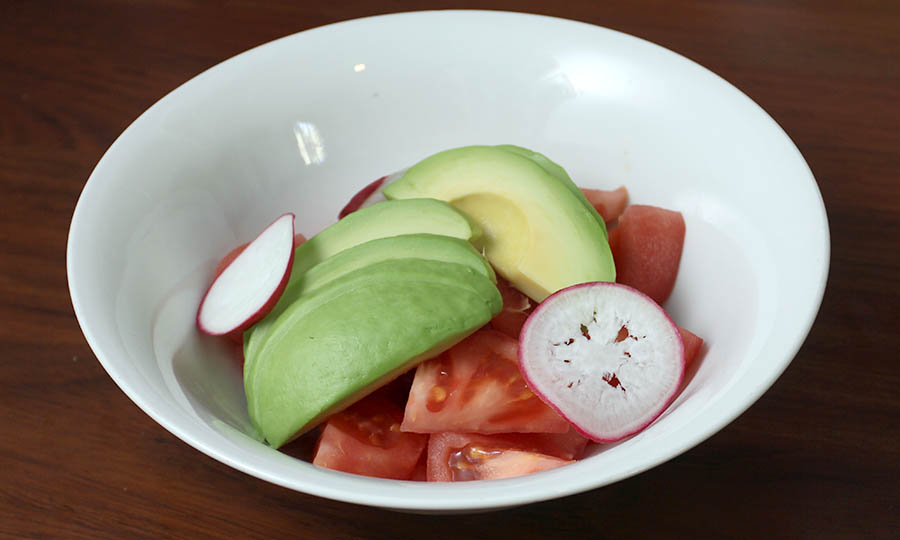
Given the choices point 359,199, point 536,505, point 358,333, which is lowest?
point 536,505

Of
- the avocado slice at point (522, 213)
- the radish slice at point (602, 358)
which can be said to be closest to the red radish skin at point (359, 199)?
the avocado slice at point (522, 213)

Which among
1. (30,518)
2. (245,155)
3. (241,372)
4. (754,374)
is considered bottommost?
(30,518)

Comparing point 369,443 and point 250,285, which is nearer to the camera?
point 369,443

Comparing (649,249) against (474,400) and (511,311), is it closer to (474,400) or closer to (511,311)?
(511,311)

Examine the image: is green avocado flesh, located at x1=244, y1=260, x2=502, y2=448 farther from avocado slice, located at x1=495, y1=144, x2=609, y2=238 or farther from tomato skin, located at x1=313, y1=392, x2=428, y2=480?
avocado slice, located at x1=495, y1=144, x2=609, y2=238

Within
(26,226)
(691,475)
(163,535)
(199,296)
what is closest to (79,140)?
(26,226)

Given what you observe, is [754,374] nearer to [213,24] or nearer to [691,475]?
[691,475]

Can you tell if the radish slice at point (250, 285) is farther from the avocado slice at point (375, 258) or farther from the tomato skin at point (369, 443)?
the tomato skin at point (369, 443)

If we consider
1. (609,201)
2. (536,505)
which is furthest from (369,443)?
(609,201)
